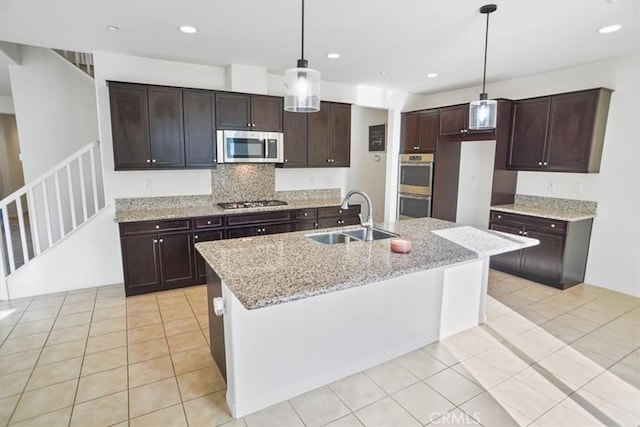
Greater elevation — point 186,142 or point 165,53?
point 165,53

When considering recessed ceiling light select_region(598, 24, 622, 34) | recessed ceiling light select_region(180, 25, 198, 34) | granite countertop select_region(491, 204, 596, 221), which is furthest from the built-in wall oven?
recessed ceiling light select_region(180, 25, 198, 34)

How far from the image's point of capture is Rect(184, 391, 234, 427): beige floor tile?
1.97 metres

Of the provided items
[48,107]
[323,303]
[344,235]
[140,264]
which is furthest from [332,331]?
[48,107]

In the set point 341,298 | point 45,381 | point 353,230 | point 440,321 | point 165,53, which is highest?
point 165,53

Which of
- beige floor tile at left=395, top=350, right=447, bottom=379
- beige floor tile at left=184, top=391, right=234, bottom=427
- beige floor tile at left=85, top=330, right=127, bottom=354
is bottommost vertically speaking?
beige floor tile at left=184, top=391, right=234, bottom=427

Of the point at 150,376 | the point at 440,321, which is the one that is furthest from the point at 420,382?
the point at 150,376

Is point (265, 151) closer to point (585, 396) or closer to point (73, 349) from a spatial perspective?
point (73, 349)

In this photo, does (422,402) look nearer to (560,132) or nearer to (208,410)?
(208,410)

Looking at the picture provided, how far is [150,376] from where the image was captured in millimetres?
2361

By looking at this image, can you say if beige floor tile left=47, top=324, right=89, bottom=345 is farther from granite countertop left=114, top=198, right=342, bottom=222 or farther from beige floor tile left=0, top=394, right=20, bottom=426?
granite countertop left=114, top=198, right=342, bottom=222

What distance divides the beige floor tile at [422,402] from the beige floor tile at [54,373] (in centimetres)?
219

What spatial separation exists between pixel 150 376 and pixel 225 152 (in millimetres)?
2537

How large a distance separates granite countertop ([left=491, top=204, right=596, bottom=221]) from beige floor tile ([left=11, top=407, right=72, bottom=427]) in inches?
182

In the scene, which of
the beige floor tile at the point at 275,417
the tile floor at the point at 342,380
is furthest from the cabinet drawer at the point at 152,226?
the beige floor tile at the point at 275,417
